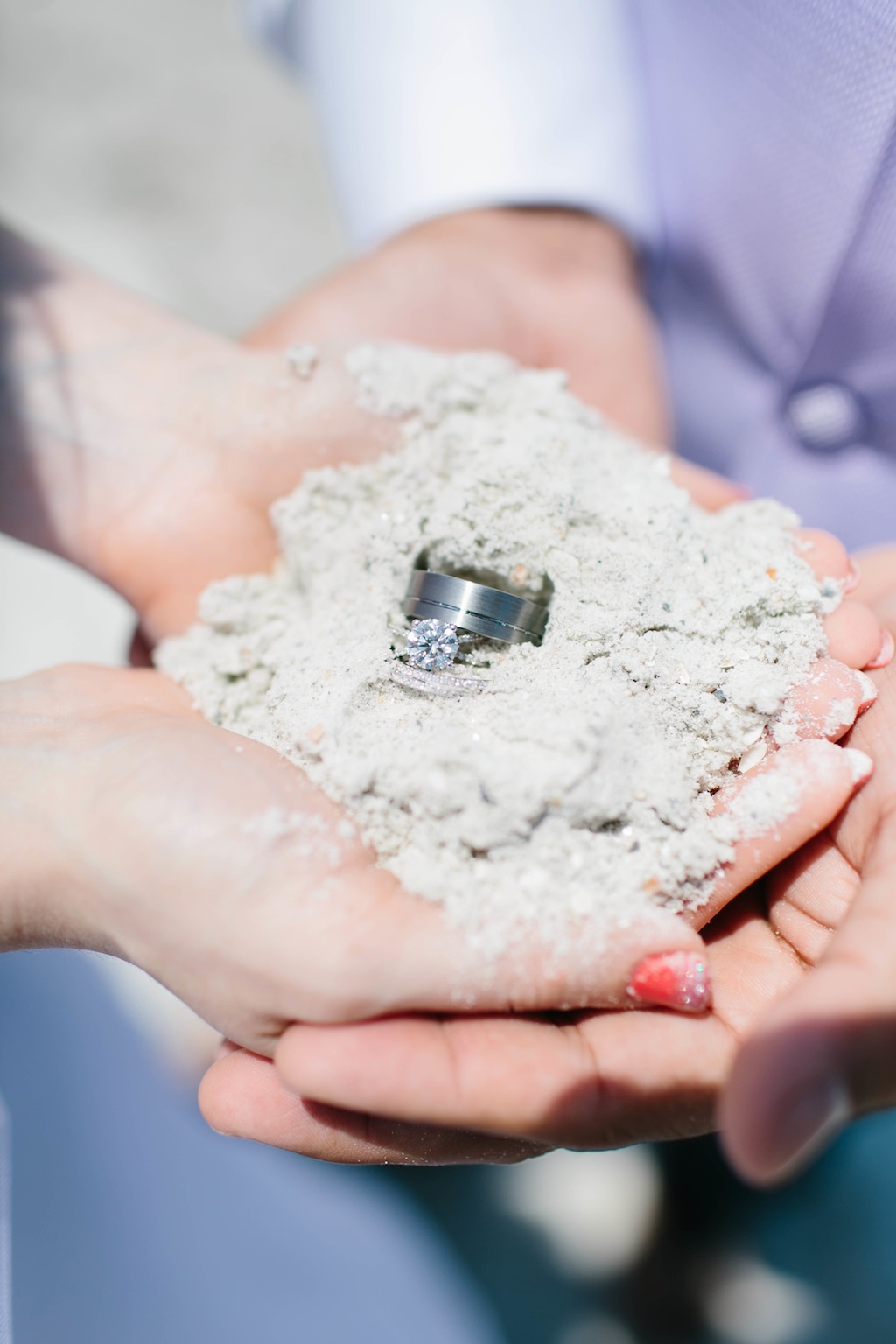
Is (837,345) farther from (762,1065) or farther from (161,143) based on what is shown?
(161,143)

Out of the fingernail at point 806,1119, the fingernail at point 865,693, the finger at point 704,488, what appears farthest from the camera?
the finger at point 704,488

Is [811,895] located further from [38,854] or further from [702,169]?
[702,169]

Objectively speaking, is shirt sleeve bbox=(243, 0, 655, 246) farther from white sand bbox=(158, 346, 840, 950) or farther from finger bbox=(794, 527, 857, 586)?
finger bbox=(794, 527, 857, 586)

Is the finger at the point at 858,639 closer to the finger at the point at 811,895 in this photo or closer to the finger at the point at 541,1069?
the finger at the point at 811,895

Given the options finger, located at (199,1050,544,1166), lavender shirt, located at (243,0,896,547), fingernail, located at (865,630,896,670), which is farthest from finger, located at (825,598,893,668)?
finger, located at (199,1050,544,1166)

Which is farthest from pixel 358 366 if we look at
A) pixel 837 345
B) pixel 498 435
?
pixel 837 345

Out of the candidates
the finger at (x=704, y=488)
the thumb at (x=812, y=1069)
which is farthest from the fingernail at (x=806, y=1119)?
the finger at (x=704, y=488)

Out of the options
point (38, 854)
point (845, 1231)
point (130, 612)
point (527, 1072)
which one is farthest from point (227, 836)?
point (130, 612)
